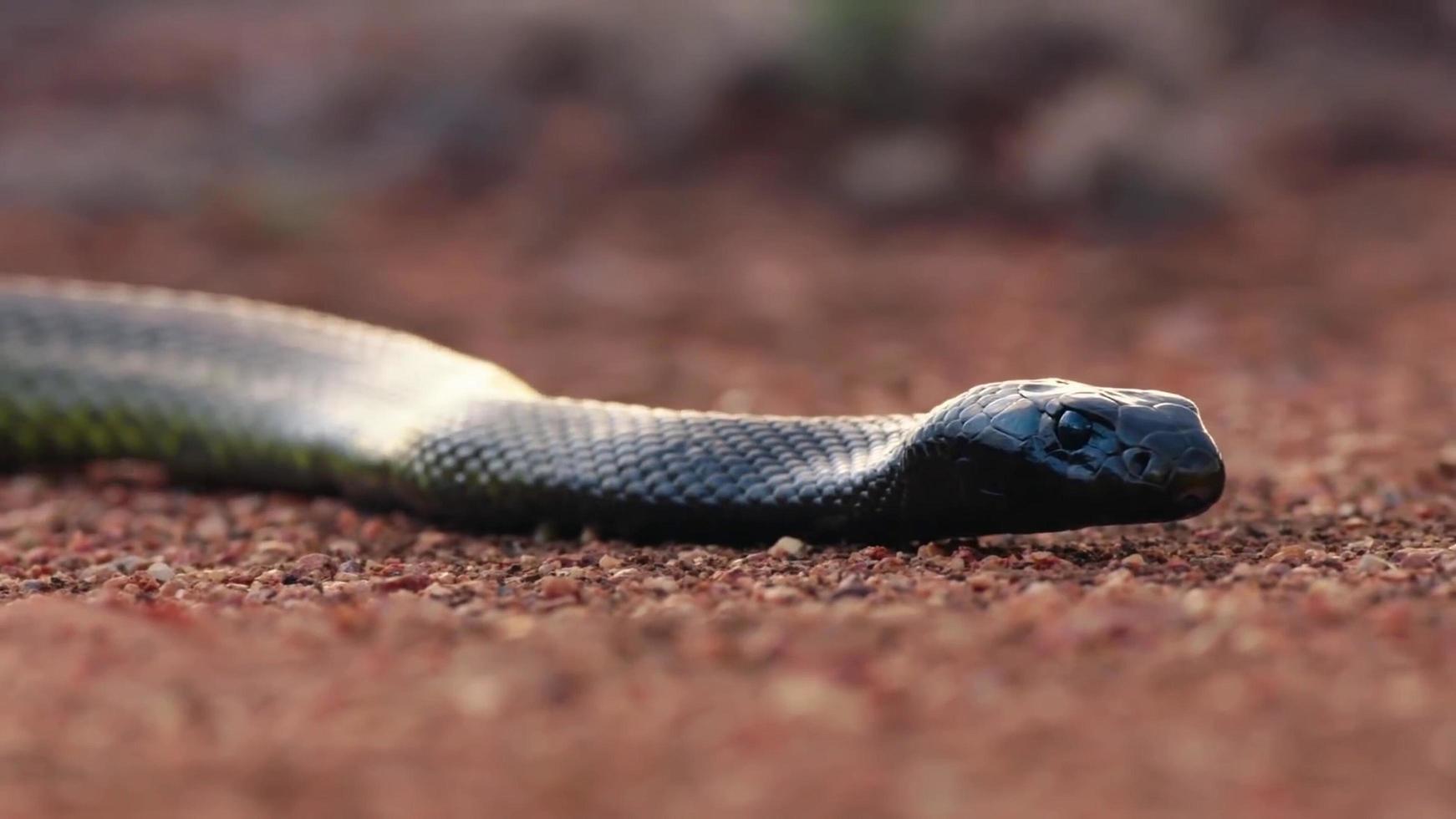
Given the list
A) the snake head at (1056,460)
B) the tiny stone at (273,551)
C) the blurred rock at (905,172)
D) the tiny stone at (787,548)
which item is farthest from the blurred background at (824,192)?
the tiny stone at (273,551)

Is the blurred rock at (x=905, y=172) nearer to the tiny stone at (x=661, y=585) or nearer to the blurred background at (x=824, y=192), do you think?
the blurred background at (x=824, y=192)

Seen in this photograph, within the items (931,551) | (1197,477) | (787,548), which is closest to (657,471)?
(787,548)

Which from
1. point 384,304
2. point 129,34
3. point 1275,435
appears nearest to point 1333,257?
point 1275,435

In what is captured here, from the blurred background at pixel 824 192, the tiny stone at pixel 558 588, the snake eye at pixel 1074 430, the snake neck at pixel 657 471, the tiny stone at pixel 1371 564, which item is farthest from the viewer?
the blurred background at pixel 824 192

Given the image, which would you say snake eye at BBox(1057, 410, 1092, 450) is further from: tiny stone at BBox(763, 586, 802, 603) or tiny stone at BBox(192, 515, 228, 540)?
tiny stone at BBox(192, 515, 228, 540)

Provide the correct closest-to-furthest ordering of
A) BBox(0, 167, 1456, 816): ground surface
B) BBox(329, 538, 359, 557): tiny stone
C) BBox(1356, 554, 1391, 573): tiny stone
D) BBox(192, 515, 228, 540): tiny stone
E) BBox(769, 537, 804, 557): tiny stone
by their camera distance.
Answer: BBox(0, 167, 1456, 816): ground surface → BBox(1356, 554, 1391, 573): tiny stone → BBox(769, 537, 804, 557): tiny stone → BBox(329, 538, 359, 557): tiny stone → BBox(192, 515, 228, 540): tiny stone

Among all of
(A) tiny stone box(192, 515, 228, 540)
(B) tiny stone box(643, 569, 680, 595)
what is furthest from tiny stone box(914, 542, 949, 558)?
(A) tiny stone box(192, 515, 228, 540)

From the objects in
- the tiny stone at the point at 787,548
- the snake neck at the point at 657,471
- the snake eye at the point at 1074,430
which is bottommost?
the tiny stone at the point at 787,548
